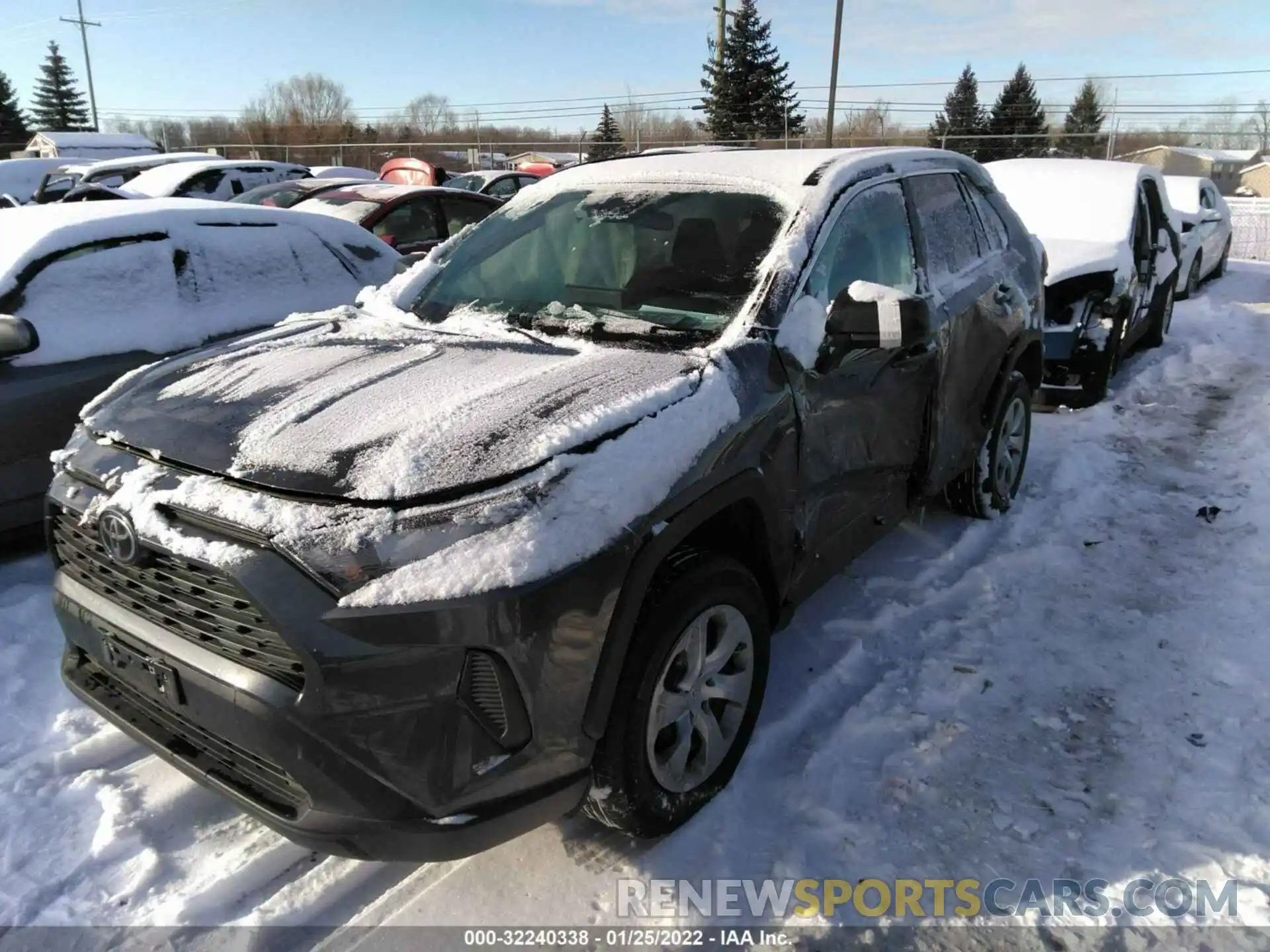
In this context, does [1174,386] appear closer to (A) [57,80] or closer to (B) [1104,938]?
(B) [1104,938]

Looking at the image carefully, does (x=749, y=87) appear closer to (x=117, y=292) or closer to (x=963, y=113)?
(x=963, y=113)

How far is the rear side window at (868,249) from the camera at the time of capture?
3.03 metres

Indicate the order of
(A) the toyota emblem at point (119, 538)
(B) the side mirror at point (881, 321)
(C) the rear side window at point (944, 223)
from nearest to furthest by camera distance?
(A) the toyota emblem at point (119, 538) < (B) the side mirror at point (881, 321) < (C) the rear side window at point (944, 223)

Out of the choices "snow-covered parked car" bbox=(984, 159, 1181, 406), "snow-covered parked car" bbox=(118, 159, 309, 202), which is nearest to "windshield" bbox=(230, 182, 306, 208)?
"snow-covered parked car" bbox=(118, 159, 309, 202)

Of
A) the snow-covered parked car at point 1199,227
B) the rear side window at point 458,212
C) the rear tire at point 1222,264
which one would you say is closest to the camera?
the rear side window at point 458,212

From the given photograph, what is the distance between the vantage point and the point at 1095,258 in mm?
6875

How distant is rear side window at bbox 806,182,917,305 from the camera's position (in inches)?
119

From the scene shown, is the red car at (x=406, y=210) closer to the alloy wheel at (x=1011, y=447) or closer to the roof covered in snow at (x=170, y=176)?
the roof covered in snow at (x=170, y=176)

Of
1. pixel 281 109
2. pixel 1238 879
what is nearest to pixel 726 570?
pixel 1238 879

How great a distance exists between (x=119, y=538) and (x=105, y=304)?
283 centimetres

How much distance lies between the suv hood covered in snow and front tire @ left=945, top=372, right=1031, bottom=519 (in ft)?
8.49

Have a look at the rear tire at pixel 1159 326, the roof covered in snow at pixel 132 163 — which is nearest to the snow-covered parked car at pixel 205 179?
the roof covered in snow at pixel 132 163

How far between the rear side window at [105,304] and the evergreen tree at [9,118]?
67.5 m

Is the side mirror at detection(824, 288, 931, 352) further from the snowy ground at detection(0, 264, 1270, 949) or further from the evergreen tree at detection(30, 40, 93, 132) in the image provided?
the evergreen tree at detection(30, 40, 93, 132)
